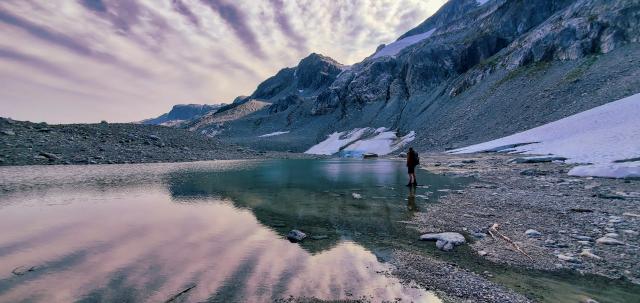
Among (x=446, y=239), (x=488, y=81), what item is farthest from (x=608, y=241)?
(x=488, y=81)

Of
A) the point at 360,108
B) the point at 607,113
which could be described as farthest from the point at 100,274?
the point at 360,108

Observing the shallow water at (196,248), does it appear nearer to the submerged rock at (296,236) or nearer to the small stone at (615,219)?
the submerged rock at (296,236)

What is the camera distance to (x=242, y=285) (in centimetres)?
657

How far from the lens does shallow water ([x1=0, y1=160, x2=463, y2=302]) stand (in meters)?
6.38

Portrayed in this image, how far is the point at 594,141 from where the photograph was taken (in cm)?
3066

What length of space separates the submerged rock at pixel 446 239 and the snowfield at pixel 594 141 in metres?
15.8

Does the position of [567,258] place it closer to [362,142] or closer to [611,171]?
[611,171]

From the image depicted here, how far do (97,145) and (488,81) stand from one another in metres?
85.8

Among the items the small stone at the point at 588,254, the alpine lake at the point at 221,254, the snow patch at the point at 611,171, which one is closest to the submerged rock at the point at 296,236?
the alpine lake at the point at 221,254

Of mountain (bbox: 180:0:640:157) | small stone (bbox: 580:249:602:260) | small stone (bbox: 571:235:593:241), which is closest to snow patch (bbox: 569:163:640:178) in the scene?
small stone (bbox: 571:235:593:241)

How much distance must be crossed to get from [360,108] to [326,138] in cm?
2159

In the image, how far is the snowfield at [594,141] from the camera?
68.9ft

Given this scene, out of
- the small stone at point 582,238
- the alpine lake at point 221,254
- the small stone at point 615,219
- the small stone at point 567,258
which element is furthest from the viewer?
the small stone at point 615,219

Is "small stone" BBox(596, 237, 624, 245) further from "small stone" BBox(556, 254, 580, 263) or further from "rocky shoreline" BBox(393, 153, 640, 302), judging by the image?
"small stone" BBox(556, 254, 580, 263)
